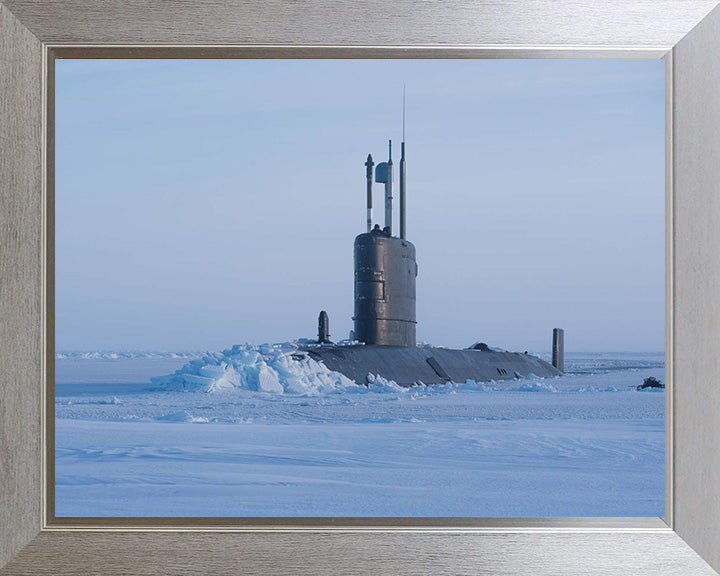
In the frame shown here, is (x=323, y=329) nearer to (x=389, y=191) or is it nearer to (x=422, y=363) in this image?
(x=422, y=363)

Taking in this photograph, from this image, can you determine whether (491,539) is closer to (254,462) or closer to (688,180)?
(688,180)

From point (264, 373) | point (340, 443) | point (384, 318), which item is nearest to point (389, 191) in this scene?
point (384, 318)

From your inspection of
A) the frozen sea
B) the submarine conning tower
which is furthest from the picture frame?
the submarine conning tower

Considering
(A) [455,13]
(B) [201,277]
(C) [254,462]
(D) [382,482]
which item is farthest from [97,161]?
(A) [455,13]

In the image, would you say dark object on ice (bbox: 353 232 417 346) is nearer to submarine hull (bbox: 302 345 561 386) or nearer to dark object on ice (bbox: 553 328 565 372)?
submarine hull (bbox: 302 345 561 386)

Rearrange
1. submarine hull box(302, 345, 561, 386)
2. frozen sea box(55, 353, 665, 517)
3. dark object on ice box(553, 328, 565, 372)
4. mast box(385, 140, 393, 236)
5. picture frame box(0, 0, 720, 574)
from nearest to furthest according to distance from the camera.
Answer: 1. picture frame box(0, 0, 720, 574)
2. mast box(385, 140, 393, 236)
3. frozen sea box(55, 353, 665, 517)
4. submarine hull box(302, 345, 561, 386)
5. dark object on ice box(553, 328, 565, 372)

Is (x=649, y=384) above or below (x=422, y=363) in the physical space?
below

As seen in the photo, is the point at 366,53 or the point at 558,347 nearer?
the point at 366,53
